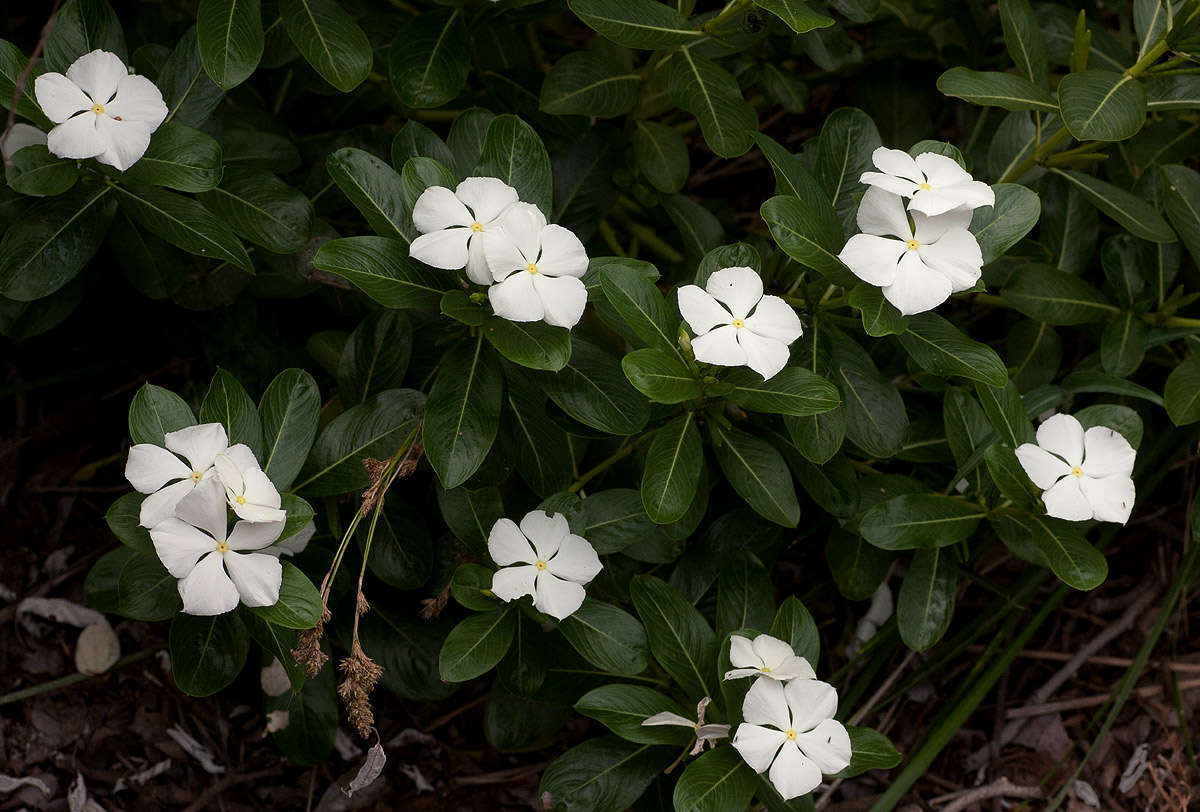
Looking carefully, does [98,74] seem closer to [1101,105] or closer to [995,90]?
[995,90]

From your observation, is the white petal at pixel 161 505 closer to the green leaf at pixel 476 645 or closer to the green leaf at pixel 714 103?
the green leaf at pixel 476 645

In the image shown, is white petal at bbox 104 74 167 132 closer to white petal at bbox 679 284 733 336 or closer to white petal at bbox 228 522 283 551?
white petal at bbox 228 522 283 551

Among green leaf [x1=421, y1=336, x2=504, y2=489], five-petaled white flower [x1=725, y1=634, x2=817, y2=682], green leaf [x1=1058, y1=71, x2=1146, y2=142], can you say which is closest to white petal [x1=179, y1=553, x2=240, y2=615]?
green leaf [x1=421, y1=336, x2=504, y2=489]

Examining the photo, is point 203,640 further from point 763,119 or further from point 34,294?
point 763,119

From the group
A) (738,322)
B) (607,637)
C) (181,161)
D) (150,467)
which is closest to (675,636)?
(607,637)

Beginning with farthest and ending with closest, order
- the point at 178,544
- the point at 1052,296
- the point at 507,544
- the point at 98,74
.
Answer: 1. the point at 1052,296
2. the point at 507,544
3. the point at 98,74
4. the point at 178,544

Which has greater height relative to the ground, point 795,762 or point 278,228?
point 278,228

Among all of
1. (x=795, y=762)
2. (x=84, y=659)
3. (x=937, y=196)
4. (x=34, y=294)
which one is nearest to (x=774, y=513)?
(x=795, y=762)
